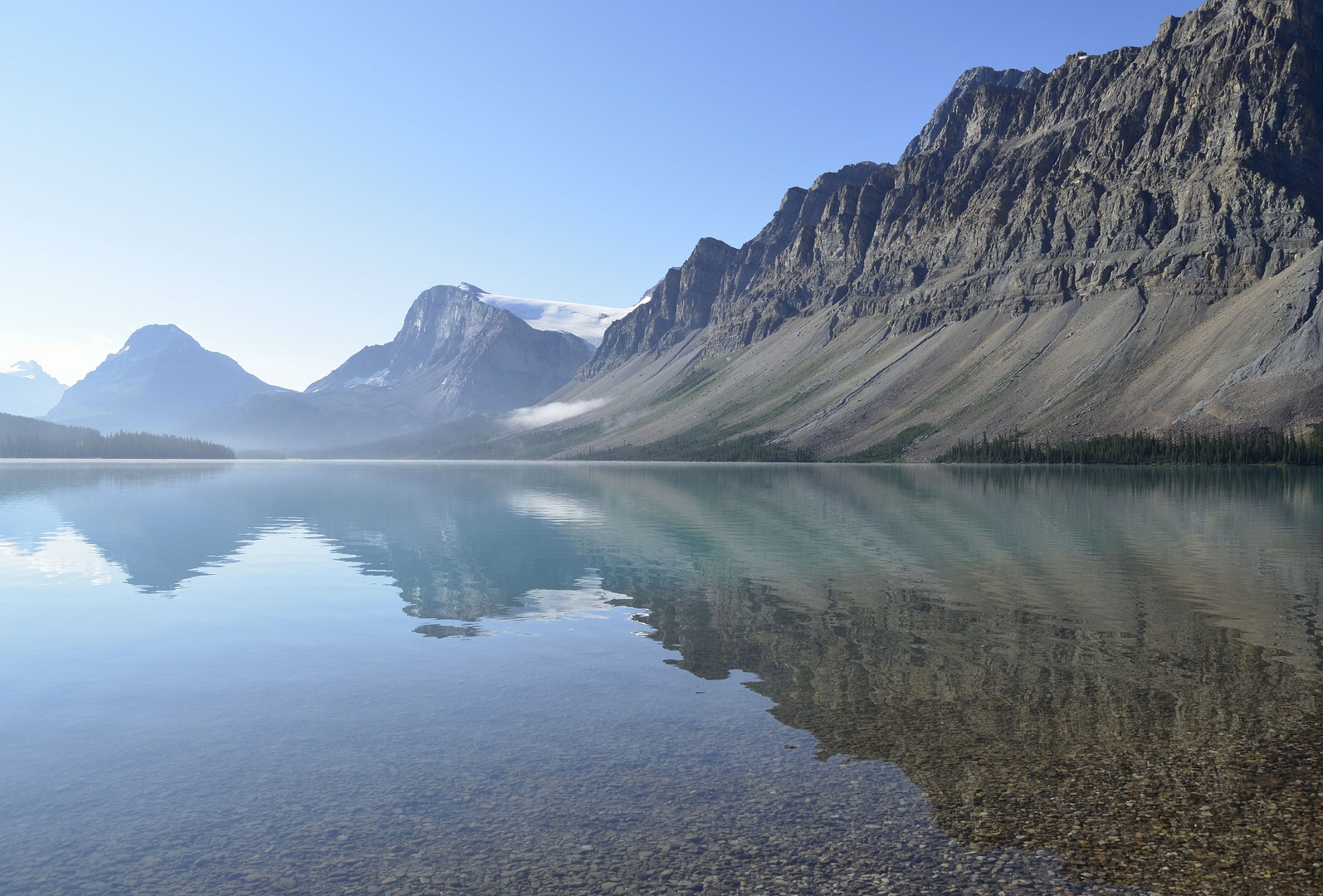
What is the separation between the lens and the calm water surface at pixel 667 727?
1419 cm

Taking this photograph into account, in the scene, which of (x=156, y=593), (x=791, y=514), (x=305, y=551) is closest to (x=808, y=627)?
(x=156, y=593)

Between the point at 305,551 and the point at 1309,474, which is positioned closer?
the point at 305,551

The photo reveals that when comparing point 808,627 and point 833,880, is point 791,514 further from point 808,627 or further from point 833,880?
point 833,880

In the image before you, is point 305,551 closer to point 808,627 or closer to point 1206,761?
point 808,627

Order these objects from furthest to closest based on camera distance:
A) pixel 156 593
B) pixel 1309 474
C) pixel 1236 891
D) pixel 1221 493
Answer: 1. pixel 1309 474
2. pixel 1221 493
3. pixel 156 593
4. pixel 1236 891

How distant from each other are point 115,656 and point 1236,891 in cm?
3266

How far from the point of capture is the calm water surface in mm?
14188

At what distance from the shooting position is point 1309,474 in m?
167

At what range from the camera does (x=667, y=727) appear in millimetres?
21031

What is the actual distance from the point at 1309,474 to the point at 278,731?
201 m

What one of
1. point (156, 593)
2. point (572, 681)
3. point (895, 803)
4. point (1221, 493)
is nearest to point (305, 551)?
point (156, 593)

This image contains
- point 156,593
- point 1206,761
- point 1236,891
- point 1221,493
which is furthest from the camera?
point 1221,493

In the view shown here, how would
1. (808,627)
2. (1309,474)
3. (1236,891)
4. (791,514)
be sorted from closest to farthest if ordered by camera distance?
(1236,891)
(808,627)
(791,514)
(1309,474)

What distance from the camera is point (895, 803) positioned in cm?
1616
